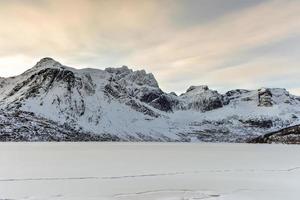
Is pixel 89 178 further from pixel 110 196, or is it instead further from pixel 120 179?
pixel 110 196

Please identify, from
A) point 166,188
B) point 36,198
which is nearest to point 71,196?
point 36,198

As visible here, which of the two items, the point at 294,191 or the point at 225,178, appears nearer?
the point at 294,191

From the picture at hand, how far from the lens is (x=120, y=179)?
147 feet

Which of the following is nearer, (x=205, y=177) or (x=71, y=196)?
(x=71, y=196)

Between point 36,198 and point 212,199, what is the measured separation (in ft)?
41.5

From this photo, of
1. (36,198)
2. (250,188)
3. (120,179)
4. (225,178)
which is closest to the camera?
(36,198)

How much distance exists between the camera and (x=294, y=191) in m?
37.6

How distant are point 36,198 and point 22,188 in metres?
5.51

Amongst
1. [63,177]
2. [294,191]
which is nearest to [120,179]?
[63,177]

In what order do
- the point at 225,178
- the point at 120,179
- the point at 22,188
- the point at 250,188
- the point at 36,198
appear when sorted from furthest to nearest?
the point at 225,178 → the point at 120,179 → the point at 250,188 → the point at 22,188 → the point at 36,198

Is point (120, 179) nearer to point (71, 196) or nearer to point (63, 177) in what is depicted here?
point (63, 177)

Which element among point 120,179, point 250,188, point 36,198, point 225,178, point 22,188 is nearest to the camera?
point 36,198

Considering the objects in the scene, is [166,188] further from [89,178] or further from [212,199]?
[89,178]

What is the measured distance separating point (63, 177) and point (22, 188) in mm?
9348
